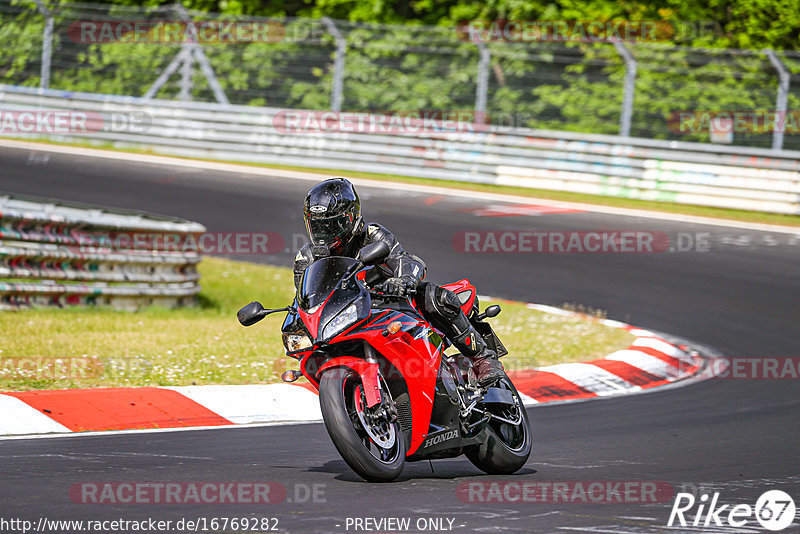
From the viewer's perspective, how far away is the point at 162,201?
17375mm

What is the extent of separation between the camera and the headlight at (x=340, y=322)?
5336 mm

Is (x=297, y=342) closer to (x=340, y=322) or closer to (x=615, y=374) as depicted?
(x=340, y=322)

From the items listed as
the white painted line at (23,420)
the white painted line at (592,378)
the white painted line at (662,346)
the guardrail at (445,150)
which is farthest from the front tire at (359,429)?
the guardrail at (445,150)

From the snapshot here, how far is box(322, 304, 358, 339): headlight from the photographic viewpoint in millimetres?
5336

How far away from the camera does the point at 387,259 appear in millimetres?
5895

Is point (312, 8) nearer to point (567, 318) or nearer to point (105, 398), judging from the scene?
point (567, 318)

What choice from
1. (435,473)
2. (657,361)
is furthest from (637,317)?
(435,473)

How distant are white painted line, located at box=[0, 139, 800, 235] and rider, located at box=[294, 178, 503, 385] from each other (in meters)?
12.0

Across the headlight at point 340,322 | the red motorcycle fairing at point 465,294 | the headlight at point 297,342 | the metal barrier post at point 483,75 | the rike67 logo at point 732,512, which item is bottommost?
the rike67 logo at point 732,512

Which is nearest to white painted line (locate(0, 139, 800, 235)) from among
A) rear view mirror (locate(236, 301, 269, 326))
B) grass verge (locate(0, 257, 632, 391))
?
grass verge (locate(0, 257, 632, 391))

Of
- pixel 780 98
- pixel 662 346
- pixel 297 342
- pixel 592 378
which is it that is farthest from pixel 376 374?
pixel 780 98

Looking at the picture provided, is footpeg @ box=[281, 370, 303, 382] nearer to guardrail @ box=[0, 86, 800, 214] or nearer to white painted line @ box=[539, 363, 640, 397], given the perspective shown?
white painted line @ box=[539, 363, 640, 397]

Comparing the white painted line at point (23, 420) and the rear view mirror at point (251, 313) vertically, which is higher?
the rear view mirror at point (251, 313)

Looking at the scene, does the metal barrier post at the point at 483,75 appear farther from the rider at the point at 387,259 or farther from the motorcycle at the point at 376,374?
the motorcycle at the point at 376,374
